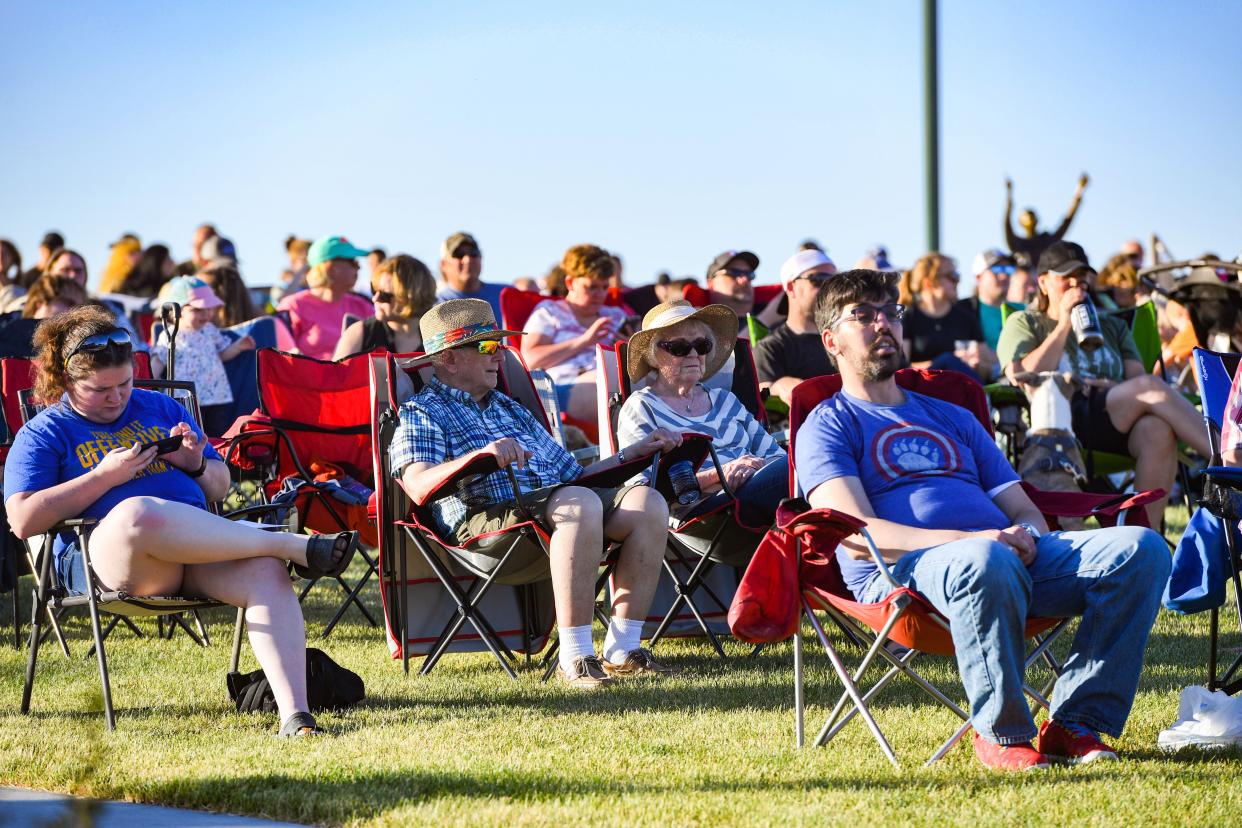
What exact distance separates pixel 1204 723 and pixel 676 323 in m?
2.65

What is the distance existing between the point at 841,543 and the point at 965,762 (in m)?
0.63

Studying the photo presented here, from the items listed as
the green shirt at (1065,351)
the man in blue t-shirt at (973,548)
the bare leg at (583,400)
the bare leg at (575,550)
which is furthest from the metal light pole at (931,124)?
the man in blue t-shirt at (973,548)

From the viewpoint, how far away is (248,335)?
8.29m

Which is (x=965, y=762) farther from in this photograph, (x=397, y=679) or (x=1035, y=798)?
(x=397, y=679)

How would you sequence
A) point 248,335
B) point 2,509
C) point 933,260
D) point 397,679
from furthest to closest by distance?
point 933,260, point 248,335, point 2,509, point 397,679

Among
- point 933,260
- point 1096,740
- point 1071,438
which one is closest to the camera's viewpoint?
point 1096,740

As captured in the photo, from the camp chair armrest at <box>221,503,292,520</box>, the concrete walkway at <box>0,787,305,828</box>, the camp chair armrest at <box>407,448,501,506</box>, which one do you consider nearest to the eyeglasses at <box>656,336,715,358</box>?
the camp chair armrest at <box>407,448,501,506</box>

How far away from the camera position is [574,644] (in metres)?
4.82

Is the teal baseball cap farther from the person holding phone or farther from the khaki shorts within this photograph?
the khaki shorts

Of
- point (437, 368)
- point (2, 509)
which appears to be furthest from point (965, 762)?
point (2, 509)

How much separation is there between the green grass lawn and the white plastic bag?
6 centimetres

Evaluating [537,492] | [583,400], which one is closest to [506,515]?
[537,492]

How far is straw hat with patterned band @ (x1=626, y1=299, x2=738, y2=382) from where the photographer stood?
5.70 m

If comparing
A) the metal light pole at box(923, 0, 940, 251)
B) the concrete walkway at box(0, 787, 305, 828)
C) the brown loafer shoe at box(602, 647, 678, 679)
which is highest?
the metal light pole at box(923, 0, 940, 251)
